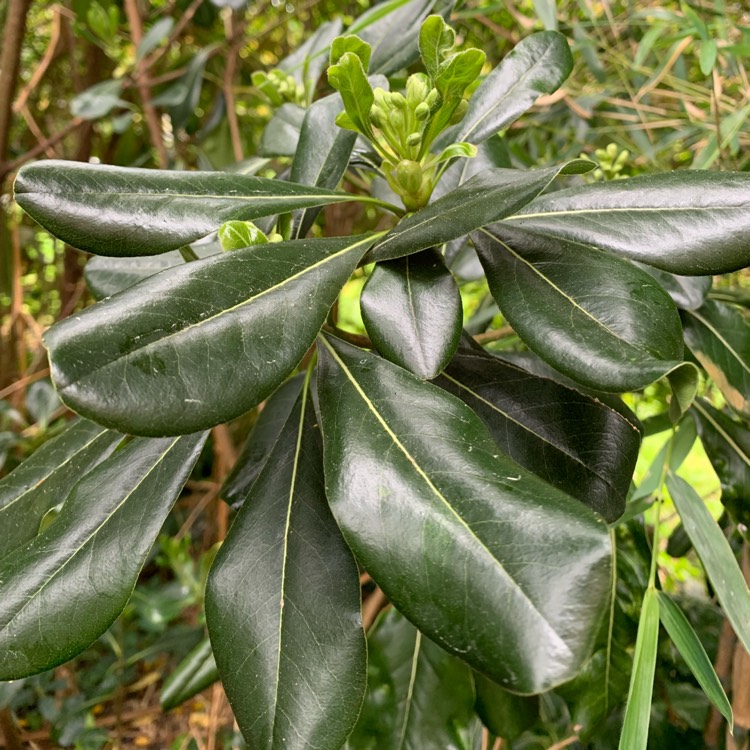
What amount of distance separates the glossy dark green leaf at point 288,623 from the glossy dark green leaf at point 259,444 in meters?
0.16

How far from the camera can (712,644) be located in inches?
39.4

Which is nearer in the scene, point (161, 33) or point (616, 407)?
point (616, 407)

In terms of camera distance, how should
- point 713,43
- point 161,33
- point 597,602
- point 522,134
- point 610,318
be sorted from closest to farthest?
point 597,602 → point 610,318 → point 713,43 → point 161,33 → point 522,134

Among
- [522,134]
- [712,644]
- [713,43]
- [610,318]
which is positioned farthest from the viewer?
[522,134]

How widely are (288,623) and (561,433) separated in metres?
0.23

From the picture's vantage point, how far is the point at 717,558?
1.55ft

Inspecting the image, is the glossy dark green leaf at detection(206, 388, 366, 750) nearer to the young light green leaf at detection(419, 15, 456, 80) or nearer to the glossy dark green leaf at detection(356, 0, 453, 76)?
the young light green leaf at detection(419, 15, 456, 80)

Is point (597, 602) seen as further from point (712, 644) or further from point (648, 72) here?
point (648, 72)

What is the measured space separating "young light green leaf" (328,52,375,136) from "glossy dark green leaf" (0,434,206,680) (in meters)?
0.27

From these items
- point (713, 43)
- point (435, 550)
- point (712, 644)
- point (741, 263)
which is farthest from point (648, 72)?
point (435, 550)

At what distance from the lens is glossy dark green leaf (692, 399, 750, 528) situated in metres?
0.61

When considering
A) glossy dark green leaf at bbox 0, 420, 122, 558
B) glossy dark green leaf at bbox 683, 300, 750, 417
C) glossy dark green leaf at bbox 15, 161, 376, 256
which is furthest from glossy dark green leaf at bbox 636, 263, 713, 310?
glossy dark green leaf at bbox 0, 420, 122, 558

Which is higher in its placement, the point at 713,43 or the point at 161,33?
the point at 161,33

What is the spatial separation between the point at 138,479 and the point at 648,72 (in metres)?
1.12
